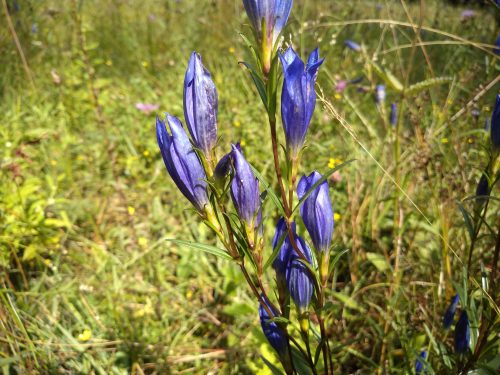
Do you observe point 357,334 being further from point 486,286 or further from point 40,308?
point 40,308

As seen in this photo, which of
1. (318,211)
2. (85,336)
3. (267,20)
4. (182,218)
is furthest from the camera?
(182,218)

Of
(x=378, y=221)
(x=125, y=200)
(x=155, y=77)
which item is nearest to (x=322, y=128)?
(x=378, y=221)

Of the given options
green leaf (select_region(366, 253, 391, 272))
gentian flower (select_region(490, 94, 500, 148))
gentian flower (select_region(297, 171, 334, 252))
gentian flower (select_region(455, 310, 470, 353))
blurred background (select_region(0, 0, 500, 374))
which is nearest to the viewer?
gentian flower (select_region(297, 171, 334, 252))

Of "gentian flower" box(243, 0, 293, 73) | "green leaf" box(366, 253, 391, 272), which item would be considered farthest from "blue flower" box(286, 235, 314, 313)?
"green leaf" box(366, 253, 391, 272)

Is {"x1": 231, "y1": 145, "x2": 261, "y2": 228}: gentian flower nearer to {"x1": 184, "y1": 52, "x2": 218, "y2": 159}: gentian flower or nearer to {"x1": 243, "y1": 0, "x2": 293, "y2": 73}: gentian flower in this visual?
{"x1": 184, "y1": 52, "x2": 218, "y2": 159}: gentian flower

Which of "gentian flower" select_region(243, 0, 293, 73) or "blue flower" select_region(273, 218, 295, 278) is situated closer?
"gentian flower" select_region(243, 0, 293, 73)

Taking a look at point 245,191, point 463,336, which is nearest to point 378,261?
point 463,336

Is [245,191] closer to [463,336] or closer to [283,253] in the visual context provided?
[283,253]
